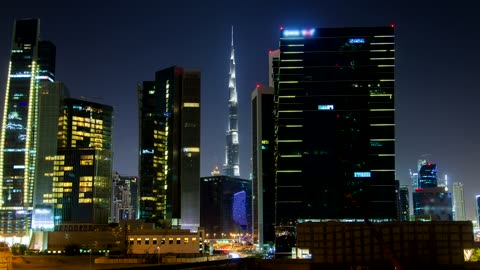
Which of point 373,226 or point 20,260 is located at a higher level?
point 373,226

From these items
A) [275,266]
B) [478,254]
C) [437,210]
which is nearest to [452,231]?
[275,266]

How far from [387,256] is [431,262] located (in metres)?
6.18

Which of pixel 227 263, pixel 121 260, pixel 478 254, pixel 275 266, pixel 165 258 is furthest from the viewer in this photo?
pixel 165 258

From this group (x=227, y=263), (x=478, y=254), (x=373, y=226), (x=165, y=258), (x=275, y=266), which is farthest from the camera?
(x=165, y=258)

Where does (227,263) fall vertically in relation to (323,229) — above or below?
below

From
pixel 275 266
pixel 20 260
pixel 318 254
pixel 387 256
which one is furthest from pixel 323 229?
pixel 20 260

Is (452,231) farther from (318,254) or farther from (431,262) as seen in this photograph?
(318,254)

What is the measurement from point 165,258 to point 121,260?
1457cm

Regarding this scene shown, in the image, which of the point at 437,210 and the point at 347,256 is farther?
the point at 437,210

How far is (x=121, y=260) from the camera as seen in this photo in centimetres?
15412

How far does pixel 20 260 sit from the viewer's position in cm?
17288

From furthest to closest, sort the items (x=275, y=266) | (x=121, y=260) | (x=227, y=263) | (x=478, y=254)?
(x=121, y=260) → (x=227, y=263) → (x=478, y=254) → (x=275, y=266)

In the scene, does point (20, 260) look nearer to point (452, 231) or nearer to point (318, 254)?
point (318, 254)

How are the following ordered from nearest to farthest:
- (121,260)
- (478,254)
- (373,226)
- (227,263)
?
(373,226)
(478,254)
(227,263)
(121,260)
